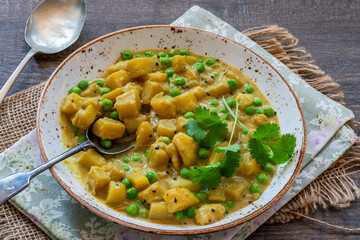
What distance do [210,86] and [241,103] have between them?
41cm

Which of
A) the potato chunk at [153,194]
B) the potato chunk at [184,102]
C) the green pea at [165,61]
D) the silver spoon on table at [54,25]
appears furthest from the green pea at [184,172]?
the silver spoon on table at [54,25]

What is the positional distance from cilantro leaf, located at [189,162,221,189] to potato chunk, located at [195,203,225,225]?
0.17 m

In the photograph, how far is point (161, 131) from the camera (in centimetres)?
386

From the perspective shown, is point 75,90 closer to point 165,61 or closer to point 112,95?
point 112,95

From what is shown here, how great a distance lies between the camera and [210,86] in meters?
4.39

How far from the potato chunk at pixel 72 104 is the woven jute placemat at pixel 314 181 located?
631 mm

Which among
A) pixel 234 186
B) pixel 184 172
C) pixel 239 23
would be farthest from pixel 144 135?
pixel 239 23

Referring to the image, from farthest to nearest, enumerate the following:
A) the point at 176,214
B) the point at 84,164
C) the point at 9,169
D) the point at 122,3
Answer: the point at 122,3 < the point at 9,169 < the point at 84,164 < the point at 176,214

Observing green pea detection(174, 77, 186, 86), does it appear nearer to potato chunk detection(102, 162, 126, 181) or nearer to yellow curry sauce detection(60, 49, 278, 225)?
yellow curry sauce detection(60, 49, 278, 225)

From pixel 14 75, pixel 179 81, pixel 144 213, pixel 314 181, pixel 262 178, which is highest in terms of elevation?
pixel 179 81

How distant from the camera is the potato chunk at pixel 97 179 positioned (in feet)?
11.4

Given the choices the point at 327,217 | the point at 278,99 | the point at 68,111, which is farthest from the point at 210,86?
the point at 327,217

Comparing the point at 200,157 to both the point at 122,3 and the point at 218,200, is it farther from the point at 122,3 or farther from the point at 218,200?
the point at 122,3

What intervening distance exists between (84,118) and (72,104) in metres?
0.23
